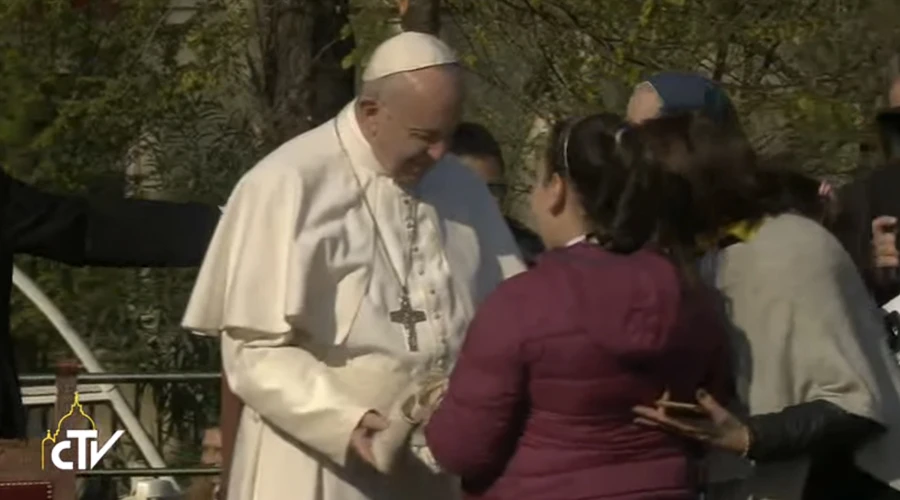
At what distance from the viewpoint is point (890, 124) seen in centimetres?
638

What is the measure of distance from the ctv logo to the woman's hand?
2434 mm

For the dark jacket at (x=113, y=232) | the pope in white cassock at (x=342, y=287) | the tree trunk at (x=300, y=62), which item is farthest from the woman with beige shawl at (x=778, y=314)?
the tree trunk at (x=300, y=62)

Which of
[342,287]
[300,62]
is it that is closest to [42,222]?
[342,287]

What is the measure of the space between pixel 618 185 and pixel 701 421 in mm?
459

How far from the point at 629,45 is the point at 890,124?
143 inches

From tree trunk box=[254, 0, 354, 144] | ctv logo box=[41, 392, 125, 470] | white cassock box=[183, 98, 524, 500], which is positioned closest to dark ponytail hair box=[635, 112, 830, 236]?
white cassock box=[183, 98, 524, 500]

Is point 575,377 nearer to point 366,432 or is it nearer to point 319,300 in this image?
point 366,432

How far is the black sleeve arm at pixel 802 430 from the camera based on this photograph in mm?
4203

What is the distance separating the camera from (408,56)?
15.1ft

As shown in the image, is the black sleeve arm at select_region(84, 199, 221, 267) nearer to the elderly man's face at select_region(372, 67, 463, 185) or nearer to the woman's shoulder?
the elderly man's face at select_region(372, 67, 463, 185)

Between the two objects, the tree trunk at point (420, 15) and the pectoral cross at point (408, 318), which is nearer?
the pectoral cross at point (408, 318)

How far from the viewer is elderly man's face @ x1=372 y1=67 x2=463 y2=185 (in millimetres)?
4559

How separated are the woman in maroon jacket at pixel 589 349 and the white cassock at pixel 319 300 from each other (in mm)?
588

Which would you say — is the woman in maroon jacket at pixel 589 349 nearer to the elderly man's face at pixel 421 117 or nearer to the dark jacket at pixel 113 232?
the elderly man's face at pixel 421 117
